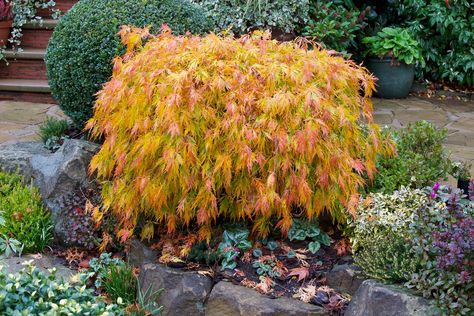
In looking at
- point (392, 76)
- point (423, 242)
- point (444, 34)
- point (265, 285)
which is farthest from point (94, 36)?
point (444, 34)

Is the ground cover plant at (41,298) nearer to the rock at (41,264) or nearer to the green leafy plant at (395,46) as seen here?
the rock at (41,264)

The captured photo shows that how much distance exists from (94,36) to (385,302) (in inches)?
112

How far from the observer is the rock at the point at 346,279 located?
3.14m

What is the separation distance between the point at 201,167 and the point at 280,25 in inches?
150

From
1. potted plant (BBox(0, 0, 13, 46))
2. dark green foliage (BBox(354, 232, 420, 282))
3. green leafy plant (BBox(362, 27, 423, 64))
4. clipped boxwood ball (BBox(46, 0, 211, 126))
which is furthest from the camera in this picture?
green leafy plant (BBox(362, 27, 423, 64))

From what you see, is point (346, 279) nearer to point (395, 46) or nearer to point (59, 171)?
point (59, 171)

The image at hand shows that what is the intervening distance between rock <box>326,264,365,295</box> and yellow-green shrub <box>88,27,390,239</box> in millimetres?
301

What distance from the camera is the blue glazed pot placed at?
7.56 metres

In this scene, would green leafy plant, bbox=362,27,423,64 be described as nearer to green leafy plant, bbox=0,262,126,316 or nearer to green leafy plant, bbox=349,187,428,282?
green leafy plant, bbox=349,187,428,282

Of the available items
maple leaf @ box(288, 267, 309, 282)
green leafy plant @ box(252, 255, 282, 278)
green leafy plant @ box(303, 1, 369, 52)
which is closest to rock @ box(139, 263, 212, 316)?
green leafy plant @ box(252, 255, 282, 278)

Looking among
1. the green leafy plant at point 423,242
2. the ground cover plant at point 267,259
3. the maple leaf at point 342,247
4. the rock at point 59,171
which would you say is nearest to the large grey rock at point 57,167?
the rock at point 59,171

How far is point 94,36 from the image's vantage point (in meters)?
4.68

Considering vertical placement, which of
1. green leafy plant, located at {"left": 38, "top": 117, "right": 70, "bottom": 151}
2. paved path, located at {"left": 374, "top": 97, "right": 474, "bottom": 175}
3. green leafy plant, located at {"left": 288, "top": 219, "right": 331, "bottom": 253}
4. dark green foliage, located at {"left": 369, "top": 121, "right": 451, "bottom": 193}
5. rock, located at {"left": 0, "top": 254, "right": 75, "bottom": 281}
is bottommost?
rock, located at {"left": 0, "top": 254, "right": 75, "bottom": 281}

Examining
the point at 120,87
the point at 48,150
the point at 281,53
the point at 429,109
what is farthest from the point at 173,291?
the point at 429,109
